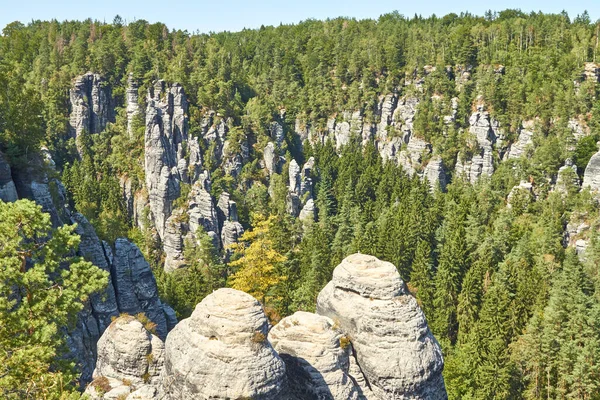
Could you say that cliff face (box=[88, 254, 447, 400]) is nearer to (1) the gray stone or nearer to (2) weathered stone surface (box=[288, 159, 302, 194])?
(1) the gray stone

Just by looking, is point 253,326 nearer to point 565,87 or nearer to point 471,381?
point 471,381

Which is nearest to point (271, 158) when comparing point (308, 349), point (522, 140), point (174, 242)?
point (174, 242)

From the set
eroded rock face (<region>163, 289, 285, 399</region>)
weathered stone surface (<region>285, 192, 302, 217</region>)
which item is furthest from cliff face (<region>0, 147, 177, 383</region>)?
weathered stone surface (<region>285, 192, 302, 217</region>)

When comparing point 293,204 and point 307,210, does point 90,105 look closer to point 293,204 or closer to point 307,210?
point 293,204

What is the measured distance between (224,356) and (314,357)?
13.4 feet

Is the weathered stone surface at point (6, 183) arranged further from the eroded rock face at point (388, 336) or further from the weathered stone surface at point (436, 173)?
the weathered stone surface at point (436, 173)

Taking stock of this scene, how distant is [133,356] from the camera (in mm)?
24312

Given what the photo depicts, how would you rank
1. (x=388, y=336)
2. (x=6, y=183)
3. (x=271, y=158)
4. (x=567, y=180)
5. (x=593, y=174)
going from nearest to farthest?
(x=388, y=336) → (x=6, y=183) → (x=593, y=174) → (x=567, y=180) → (x=271, y=158)

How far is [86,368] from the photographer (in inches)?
1483

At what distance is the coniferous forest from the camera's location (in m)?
43.6

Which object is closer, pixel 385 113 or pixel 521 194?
pixel 521 194

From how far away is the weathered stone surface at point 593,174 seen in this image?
2971 inches

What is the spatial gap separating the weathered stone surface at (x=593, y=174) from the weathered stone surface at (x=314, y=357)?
6655cm

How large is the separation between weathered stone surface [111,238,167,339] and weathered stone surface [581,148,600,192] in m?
61.3
